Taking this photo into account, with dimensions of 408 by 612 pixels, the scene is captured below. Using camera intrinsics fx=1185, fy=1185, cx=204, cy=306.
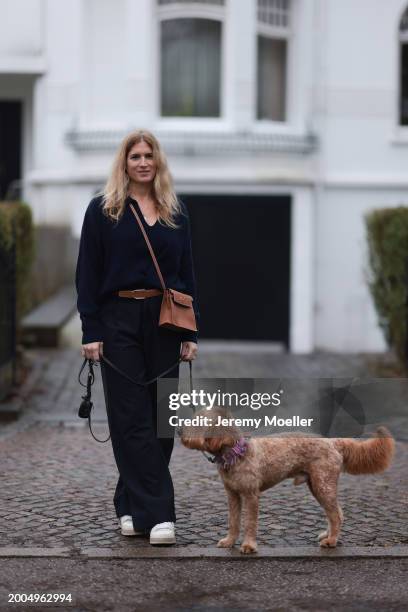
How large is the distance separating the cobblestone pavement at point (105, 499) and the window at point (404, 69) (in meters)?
9.16

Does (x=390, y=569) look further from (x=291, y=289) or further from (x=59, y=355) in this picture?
(x=291, y=289)

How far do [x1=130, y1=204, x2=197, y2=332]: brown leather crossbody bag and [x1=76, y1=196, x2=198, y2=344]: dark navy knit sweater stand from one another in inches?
1.1

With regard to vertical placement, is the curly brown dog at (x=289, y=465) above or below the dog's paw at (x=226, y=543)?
above

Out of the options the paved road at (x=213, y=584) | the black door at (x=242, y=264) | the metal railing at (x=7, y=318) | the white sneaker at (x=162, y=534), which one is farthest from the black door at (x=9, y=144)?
the paved road at (x=213, y=584)

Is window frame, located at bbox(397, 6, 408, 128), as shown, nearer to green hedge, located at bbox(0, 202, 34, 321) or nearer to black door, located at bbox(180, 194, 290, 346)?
black door, located at bbox(180, 194, 290, 346)

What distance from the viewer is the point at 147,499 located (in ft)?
20.5

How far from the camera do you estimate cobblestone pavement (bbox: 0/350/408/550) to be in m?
6.49

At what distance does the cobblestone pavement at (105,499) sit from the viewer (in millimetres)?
6492

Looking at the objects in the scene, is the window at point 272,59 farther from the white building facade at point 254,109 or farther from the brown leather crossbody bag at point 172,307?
the brown leather crossbody bag at point 172,307

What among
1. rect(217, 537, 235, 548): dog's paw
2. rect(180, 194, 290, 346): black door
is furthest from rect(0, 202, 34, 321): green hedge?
rect(217, 537, 235, 548): dog's paw

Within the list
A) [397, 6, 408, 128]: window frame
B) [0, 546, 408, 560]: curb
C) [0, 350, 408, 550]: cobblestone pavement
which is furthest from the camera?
[397, 6, 408, 128]: window frame

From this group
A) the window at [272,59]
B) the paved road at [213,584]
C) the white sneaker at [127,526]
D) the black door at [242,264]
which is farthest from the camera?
the window at [272,59]

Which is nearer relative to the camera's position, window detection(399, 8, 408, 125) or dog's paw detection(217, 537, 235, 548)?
dog's paw detection(217, 537, 235, 548)

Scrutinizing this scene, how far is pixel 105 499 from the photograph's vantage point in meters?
7.42
